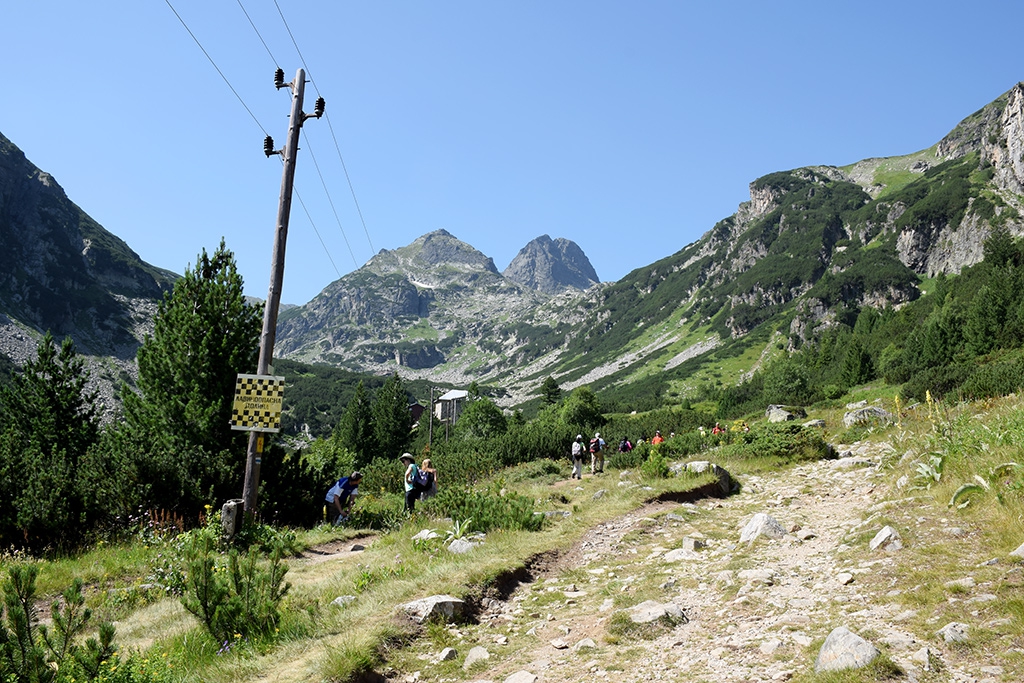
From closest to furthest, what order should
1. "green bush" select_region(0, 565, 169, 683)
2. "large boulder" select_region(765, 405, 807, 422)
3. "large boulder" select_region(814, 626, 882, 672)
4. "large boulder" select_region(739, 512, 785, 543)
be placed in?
"green bush" select_region(0, 565, 169, 683) < "large boulder" select_region(814, 626, 882, 672) < "large boulder" select_region(739, 512, 785, 543) < "large boulder" select_region(765, 405, 807, 422)

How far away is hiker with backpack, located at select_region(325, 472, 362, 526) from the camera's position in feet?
48.1

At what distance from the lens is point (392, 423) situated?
2618 inches

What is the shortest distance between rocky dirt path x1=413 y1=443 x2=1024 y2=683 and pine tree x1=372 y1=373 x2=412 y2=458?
57.8 m

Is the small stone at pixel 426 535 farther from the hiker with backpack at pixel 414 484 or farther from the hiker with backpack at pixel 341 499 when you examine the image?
the hiker with backpack at pixel 341 499

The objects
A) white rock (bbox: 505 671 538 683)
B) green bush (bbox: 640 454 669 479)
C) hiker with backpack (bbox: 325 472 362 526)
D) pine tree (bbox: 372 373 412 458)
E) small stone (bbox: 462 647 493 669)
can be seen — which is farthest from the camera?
pine tree (bbox: 372 373 412 458)

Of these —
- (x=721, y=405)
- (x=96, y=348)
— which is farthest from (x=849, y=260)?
(x=96, y=348)

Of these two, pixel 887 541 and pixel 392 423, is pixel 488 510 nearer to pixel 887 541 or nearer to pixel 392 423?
pixel 887 541

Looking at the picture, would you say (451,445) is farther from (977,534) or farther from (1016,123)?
(1016,123)

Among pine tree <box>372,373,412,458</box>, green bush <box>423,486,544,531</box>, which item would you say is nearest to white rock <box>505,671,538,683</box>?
green bush <box>423,486,544,531</box>

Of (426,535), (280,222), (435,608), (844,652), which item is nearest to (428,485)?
(426,535)

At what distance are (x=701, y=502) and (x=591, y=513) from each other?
2.76m

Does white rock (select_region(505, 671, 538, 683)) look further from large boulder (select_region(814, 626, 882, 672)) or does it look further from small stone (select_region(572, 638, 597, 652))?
large boulder (select_region(814, 626, 882, 672))

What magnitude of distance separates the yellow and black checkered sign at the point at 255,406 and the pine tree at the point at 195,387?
2.87 meters

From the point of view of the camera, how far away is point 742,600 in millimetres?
6234
